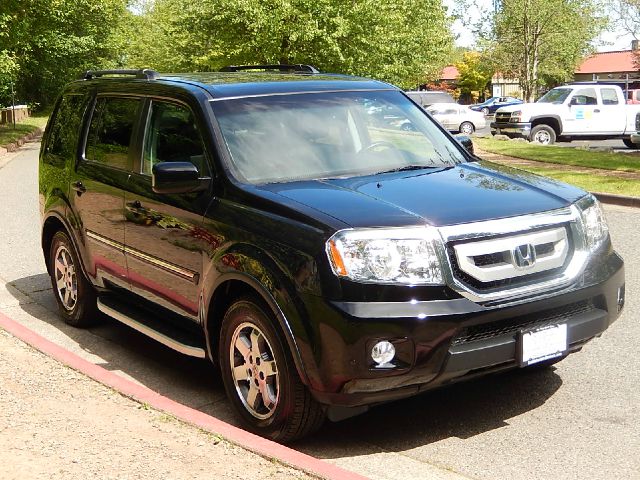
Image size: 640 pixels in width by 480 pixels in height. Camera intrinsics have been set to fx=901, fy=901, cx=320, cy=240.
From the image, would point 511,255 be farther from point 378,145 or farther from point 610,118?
point 610,118

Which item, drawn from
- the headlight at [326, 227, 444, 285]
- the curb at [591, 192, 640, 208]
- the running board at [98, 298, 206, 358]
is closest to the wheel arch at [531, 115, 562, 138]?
the curb at [591, 192, 640, 208]

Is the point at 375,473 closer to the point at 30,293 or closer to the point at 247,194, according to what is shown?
the point at 247,194

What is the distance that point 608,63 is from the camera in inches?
3514

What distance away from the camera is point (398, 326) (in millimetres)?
4105

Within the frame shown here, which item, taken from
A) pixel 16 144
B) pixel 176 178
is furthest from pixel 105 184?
pixel 16 144

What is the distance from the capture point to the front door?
514cm

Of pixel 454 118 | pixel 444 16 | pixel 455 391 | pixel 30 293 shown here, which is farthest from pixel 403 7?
pixel 455 391

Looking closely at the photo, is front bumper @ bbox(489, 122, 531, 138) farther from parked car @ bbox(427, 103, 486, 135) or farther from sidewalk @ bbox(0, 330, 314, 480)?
sidewalk @ bbox(0, 330, 314, 480)

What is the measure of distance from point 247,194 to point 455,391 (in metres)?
1.76

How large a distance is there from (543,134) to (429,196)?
23728 millimetres

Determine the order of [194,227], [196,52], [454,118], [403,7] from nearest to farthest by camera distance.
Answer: [194,227], [403,7], [196,52], [454,118]

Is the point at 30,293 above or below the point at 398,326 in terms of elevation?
below

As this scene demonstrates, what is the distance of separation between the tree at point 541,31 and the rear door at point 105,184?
48.1m

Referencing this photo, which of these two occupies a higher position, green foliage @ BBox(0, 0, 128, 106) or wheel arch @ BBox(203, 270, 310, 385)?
green foliage @ BBox(0, 0, 128, 106)
